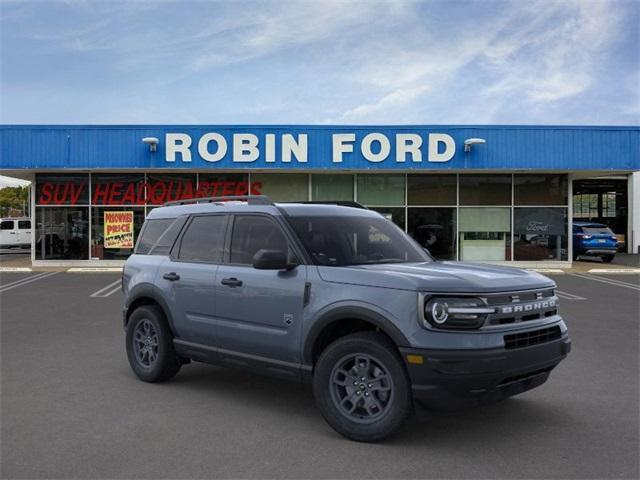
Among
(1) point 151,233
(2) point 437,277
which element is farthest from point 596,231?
(2) point 437,277

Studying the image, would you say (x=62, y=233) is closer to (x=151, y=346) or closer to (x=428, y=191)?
(x=428, y=191)

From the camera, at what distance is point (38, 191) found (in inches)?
899

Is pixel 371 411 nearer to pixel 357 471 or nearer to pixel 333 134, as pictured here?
pixel 357 471

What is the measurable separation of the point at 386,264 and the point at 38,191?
820 inches

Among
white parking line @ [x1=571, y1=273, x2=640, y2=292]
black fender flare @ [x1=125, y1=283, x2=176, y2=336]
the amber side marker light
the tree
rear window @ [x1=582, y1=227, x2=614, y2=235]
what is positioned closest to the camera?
the amber side marker light

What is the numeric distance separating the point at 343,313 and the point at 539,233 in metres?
20.2

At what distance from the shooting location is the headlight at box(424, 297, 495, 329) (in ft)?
14.0

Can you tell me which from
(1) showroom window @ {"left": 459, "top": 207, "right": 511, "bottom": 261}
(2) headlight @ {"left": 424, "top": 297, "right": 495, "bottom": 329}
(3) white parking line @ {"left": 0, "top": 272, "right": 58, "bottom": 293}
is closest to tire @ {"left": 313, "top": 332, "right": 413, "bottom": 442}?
(2) headlight @ {"left": 424, "top": 297, "right": 495, "bottom": 329}

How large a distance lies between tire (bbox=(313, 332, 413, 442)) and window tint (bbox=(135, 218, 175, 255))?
2.84 metres

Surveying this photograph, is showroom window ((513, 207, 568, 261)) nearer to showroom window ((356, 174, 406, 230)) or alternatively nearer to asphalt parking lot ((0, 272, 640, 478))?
showroom window ((356, 174, 406, 230))

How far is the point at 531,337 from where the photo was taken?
15.0 feet

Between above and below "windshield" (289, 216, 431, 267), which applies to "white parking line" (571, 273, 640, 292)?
below

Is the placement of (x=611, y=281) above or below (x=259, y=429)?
above

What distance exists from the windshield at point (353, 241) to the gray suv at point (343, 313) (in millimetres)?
14
